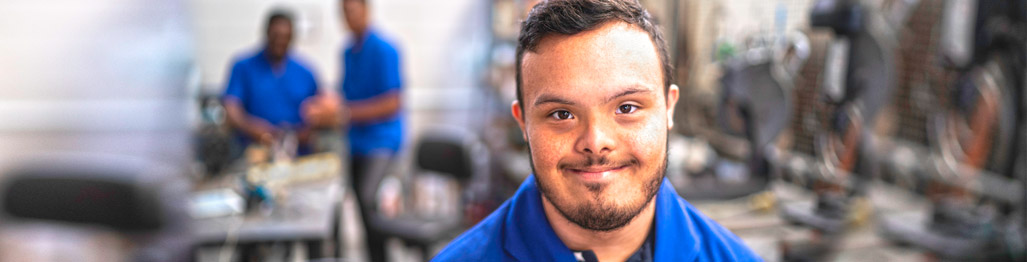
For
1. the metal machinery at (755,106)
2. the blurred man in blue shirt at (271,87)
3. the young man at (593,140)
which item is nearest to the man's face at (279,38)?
the blurred man in blue shirt at (271,87)

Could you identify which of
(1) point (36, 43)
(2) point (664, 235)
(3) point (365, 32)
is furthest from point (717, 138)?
(1) point (36, 43)

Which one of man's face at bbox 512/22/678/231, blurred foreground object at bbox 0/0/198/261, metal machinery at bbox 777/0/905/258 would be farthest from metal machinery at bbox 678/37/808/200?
blurred foreground object at bbox 0/0/198/261

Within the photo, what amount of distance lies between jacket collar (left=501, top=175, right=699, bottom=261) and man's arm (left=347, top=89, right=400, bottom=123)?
2187 mm

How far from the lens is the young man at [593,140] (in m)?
0.66

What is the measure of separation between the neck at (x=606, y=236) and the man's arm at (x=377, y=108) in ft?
7.26

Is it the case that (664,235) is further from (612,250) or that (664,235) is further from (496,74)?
(496,74)

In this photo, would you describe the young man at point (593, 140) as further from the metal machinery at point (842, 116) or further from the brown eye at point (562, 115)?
the metal machinery at point (842, 116)

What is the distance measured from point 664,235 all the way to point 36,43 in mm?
4255

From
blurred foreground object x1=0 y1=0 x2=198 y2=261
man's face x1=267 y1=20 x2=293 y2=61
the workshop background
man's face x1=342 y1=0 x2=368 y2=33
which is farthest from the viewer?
blurred foreground object x1=0 y1=0 x2=198 y2=261

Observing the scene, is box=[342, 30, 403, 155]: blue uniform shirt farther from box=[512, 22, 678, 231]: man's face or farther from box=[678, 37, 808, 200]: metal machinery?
box=[512, 22, 678, 231]: man's face

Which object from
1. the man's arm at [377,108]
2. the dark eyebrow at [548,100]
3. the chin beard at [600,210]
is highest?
the dark eyebrow at [548,100]

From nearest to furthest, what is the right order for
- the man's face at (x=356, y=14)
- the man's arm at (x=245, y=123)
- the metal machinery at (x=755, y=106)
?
1. the metal machinery at (x=755, y=106)
2. the man's face at (x=356, y=14)
3. the man's arm at (x=245, y=123)

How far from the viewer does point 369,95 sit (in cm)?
303

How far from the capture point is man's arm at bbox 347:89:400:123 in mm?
2898
